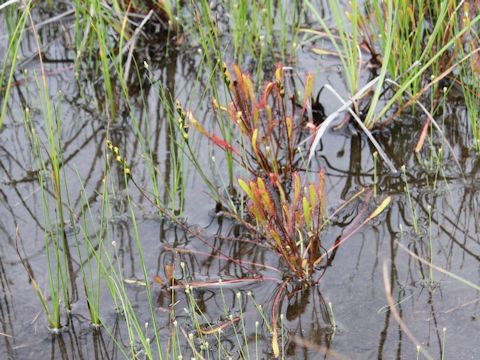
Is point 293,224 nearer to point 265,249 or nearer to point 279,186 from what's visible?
point 279,186

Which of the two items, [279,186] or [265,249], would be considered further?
[265,249]

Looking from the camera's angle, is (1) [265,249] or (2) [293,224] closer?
(2) [293,224]

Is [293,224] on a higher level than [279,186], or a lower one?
lower

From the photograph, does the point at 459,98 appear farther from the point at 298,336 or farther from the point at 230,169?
the point at 298,336

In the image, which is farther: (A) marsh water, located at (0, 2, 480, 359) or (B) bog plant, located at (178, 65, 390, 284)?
(B) bog plant, located at (178, 65, 390, 284)

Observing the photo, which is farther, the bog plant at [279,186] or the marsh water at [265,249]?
the bog plant at [279,186]

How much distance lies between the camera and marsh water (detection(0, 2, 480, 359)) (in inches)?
85.7

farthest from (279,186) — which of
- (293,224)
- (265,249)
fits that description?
(265,249)

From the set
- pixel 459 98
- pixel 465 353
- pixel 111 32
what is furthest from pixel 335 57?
pixel 465 353

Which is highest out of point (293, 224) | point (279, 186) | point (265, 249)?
point (279, 186)

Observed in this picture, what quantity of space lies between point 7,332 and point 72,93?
147 centimetres

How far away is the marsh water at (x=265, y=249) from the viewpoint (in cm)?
218

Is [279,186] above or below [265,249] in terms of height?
above

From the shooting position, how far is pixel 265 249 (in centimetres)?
252
